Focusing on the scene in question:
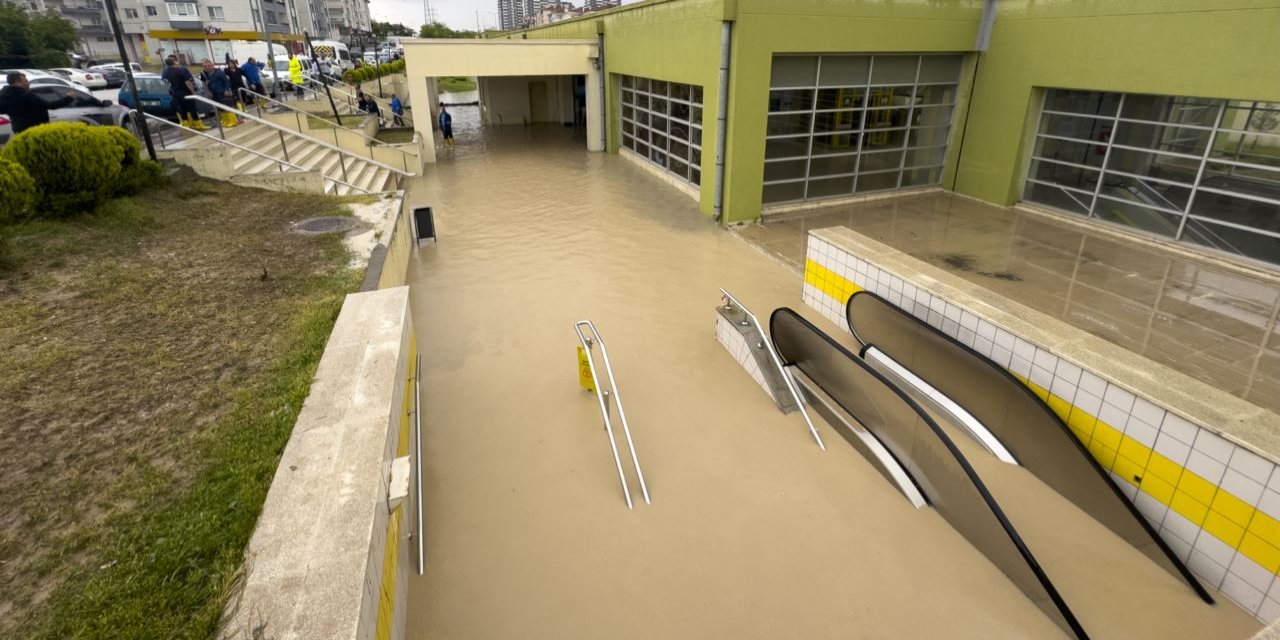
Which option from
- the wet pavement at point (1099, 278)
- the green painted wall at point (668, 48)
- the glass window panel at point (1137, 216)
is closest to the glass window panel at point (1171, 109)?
the glass window panel at point (1137, 216)

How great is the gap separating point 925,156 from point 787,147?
3.69 metres

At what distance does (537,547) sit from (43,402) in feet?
13.1

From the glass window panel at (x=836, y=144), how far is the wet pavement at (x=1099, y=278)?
3.85 ft

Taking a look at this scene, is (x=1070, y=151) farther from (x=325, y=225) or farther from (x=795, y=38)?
(x=325, y=225)

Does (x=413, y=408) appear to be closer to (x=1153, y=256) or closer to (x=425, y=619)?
(x=425, y=619)

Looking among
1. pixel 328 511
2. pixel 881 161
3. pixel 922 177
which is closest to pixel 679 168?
pixel 881 161

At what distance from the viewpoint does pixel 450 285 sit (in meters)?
9.34

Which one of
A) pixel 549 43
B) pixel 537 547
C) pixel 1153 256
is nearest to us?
pixel 537 547

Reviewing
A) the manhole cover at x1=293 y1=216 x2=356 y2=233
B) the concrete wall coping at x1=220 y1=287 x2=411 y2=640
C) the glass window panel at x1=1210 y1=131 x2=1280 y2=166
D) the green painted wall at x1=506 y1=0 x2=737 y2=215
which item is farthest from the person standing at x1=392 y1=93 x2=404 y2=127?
the glass window panel at x1=1210 y1=131 x2=1280 y2=166

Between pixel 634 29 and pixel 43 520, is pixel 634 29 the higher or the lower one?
the higher one

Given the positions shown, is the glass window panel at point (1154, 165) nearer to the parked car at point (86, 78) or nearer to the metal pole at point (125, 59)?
the metal pole at point (125, 59)

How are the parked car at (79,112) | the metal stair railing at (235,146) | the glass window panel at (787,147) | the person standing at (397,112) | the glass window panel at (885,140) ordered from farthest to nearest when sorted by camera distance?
the person standing at (397,112) < the glass window panel at (885,140) < the glass window panel at (787,147) < the parked car at (79,112) < the metal stair railing at (235,146)

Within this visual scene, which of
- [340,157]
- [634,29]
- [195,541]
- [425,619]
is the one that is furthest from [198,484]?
[634,29]

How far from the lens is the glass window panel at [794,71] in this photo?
11.8 metres
